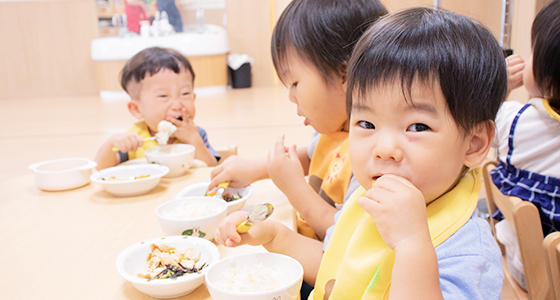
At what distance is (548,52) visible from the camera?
1.38m

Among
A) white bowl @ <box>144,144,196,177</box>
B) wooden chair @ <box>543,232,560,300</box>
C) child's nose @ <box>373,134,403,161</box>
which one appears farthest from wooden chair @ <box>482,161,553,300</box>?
white bowl @ <box>144,144,196,177</box>

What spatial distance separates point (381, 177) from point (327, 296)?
298 millimetres

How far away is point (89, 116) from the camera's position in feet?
17.1

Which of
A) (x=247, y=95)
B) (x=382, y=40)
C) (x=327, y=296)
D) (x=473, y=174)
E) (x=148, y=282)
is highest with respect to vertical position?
(x=382, y=40)

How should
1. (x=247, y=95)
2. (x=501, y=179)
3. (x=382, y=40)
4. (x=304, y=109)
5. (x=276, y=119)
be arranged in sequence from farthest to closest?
(x=247, y=95)
(x=276, y=119)
(x=501, y=179)
(x=304, y=109)
(x=382, y=40)

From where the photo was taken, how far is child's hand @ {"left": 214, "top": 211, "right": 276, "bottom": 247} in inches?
33.1

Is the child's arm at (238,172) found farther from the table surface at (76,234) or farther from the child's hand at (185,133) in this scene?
the child's hand at (185,133)

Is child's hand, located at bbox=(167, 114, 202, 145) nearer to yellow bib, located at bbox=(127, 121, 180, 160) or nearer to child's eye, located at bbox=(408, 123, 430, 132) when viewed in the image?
yellow bib, located at bbox=(127, 121, 180, 160)

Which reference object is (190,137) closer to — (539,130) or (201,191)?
(201,191)

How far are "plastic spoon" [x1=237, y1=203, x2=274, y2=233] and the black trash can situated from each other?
6.71 meters

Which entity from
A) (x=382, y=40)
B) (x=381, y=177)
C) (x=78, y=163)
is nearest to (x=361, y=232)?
(x=381, y=177)

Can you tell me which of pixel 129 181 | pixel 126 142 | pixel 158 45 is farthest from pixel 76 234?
pixel 158 45

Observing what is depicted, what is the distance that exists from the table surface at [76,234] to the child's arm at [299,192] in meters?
0.05

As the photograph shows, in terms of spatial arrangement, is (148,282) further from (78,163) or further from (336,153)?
(78,163)
